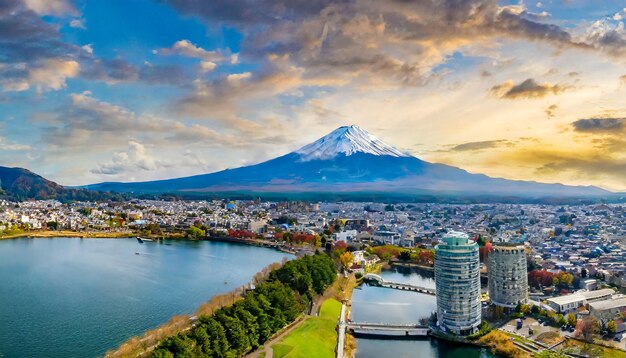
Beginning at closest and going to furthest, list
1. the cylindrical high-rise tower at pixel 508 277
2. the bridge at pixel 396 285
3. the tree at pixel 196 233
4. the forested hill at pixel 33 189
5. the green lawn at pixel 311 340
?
the green lawn at pixel 311 340, the cylindrical high-rise tower at pixel 508 277, the bridge at pixel 396 285, the tree at pixel 196 233, the forested hill at pixel 33 189

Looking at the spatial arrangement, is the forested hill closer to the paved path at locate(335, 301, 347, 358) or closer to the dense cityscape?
the dense cityscape

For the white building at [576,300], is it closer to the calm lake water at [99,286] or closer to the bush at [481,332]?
the bush at [481,332]

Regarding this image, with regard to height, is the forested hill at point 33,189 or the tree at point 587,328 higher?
the forested hill at point 33,189

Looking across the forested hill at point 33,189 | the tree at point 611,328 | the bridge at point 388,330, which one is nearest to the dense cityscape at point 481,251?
the tree at point 611,328

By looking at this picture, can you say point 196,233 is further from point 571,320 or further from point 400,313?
point 571,320

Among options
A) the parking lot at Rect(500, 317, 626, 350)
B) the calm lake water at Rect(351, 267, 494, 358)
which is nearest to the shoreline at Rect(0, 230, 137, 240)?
the calm lake water at Rect(351, 267, 494, 358)

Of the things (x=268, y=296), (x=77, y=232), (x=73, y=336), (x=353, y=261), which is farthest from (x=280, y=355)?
(x=77, y=232)

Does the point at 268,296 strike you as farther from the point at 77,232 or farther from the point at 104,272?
the point at 77,232
